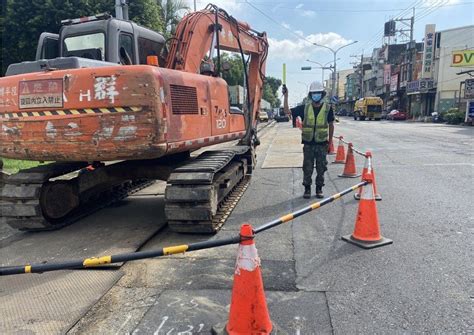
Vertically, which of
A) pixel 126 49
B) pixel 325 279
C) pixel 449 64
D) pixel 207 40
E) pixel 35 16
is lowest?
pixel 325 279

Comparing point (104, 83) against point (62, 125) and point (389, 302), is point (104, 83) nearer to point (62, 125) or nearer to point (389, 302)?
point (62, 125)

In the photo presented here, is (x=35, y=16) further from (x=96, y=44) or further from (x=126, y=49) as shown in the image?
(x=126, y=49)

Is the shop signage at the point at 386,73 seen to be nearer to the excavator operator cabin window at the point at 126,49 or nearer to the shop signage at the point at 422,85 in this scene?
the shop signage at the point at 422,85

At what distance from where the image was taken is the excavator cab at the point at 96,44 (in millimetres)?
5320

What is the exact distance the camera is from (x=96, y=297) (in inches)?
141

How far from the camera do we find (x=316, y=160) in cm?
721

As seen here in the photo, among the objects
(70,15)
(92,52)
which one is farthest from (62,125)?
(70,15)

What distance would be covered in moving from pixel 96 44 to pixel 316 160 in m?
4.07

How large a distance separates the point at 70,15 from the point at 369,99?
139 ft

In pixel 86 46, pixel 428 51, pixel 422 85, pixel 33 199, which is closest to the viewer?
pixel 33 199

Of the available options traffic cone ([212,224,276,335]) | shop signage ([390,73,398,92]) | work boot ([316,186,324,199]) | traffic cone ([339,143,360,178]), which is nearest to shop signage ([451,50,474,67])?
shop signage ([390,73,398,92])

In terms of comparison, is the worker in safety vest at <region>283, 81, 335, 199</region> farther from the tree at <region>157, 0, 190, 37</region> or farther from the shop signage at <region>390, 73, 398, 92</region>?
the shop signage at <region>390, 73, 398, 92</region>

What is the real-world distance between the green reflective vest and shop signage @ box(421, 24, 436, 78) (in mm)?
45044

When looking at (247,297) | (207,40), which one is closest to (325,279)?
(247,297)
